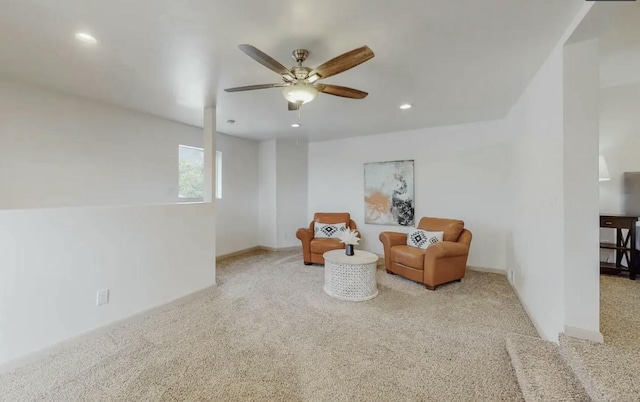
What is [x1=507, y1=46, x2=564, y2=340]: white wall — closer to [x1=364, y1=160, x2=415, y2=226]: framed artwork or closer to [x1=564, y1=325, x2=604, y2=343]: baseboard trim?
[x1=564, y1=325, x2=604, y2=343]: baseboard trim

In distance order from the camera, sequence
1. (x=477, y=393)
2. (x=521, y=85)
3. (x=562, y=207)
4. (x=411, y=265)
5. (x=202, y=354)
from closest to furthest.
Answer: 1. (x=477, y=393)
2. (x=562, y=207)
3. (x=202, y=354)
4. (x=521, y=85)
5. (x=411, y=265)

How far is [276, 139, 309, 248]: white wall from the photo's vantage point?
5.75 meters

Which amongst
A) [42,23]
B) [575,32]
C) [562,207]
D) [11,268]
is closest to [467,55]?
[575,32]

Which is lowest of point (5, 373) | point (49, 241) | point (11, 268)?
point (5, 373)

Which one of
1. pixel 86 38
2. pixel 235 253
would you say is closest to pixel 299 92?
pixel 86 38

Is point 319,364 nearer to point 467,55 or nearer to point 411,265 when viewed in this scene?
point 411,265

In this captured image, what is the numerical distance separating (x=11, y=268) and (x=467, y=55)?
383cm

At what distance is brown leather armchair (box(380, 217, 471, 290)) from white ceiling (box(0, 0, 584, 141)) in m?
1.73

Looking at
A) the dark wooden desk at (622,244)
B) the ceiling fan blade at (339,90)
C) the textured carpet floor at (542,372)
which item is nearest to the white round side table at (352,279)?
the textured carpet floor at (542,372)

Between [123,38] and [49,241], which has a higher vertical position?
[123,38]

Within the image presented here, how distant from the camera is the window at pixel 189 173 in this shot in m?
4.55

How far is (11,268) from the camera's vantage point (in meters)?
1.99

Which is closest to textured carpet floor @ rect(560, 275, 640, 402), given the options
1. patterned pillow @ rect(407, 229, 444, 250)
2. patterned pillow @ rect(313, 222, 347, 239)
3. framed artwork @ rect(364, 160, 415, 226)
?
Answer: patterned pillow @ rect(407, 229, 444, 250)

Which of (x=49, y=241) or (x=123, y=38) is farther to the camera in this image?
(x=49, y=241)
